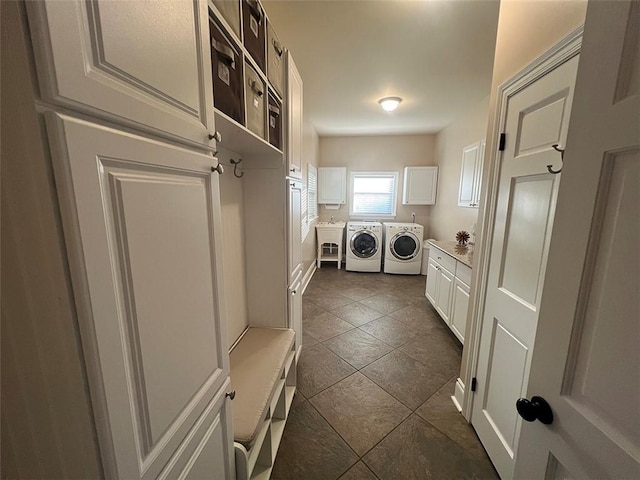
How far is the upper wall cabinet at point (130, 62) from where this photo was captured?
35 cm

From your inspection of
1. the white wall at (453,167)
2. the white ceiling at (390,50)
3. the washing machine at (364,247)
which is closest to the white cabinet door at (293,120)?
the white ceiling at (390,50)

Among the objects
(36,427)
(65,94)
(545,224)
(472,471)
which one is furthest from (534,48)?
(472,471)

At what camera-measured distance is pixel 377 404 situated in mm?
1849

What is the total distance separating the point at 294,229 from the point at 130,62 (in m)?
1.49

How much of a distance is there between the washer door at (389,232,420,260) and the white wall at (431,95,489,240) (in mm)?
480

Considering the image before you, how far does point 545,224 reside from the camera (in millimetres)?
1089

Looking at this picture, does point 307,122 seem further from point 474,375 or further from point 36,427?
point 36,427

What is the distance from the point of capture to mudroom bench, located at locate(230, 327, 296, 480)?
1.05 meters

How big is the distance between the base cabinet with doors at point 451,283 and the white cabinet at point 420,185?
1849mm

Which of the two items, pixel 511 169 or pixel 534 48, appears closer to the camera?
pixel 534 48

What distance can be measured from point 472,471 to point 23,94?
7.27ft

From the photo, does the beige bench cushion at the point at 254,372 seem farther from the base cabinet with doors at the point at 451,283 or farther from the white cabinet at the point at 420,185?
the white cabinet at the point at 420,185

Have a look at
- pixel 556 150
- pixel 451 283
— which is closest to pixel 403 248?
pixel 451 283

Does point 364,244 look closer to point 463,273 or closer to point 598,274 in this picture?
point 463,273
